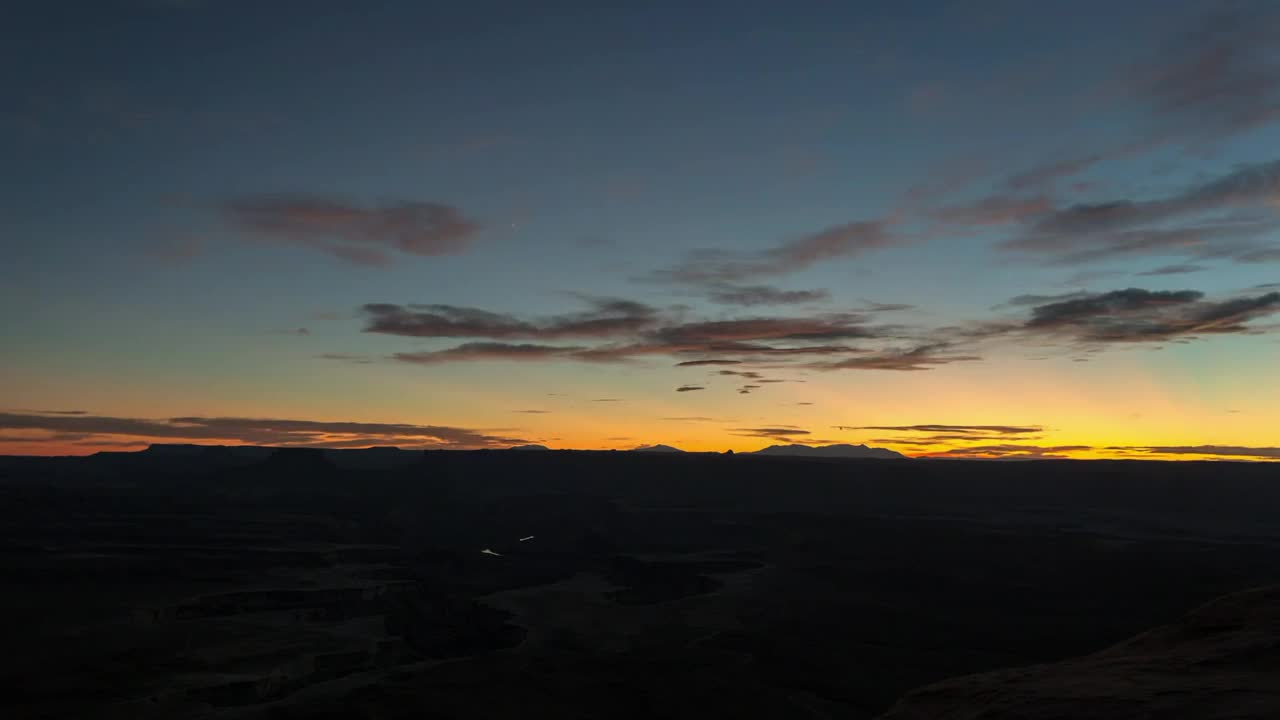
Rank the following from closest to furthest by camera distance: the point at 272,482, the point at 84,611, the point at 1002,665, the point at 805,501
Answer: the point at 1002,665, the point at 84,611, the point at 805,501, the point at 272,482

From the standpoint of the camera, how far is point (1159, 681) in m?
13.2

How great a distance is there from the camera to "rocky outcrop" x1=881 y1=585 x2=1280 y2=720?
1162 centimetres

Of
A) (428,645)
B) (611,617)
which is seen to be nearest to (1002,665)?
(611,617)

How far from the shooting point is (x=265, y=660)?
53344mm

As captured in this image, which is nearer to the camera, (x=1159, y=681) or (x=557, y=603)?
(x=1159, y=681)

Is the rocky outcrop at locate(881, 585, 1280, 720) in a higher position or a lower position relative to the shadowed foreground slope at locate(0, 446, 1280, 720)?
higher

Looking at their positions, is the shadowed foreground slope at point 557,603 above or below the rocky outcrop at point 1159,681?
below

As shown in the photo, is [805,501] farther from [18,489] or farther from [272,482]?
[18,489]

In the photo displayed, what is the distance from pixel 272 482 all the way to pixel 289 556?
108 metres

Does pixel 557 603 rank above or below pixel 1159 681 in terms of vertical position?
below

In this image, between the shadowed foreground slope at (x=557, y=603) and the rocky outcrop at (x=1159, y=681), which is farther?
the shadowed foreground slope at (x=557, y=603)

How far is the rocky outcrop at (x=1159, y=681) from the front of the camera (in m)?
11.6

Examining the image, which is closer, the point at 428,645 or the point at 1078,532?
the point at 428,645

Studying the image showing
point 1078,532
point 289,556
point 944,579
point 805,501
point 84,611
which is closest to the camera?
point 84,611
